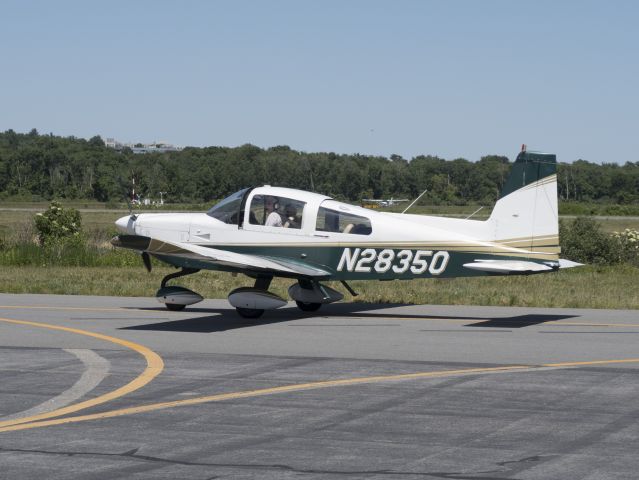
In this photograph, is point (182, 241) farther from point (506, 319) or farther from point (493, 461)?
point (493, 461)

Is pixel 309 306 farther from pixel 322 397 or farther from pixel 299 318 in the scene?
pixel 322 397

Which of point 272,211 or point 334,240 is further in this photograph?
point 272,211

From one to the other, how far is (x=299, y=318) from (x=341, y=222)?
6.26ft

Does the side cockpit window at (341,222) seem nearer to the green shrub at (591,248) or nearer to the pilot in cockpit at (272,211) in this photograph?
the pilot in cockpit at (272,211)

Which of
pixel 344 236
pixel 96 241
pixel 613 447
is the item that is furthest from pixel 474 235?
pixel 96 241

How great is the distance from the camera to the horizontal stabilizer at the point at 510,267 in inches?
632

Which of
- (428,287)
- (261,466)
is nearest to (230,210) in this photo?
(428,287)

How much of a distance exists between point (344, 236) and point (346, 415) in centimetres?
824

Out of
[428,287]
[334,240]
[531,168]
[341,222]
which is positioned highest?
[531,168]

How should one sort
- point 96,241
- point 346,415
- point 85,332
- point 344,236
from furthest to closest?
point 96,241 → point 344,236 → point 85,332 → point 346,415

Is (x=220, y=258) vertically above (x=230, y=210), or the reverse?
(x=230, y=210)

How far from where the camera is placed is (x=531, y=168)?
1677cm

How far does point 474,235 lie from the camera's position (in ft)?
56.5

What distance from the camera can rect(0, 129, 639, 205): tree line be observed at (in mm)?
51178
